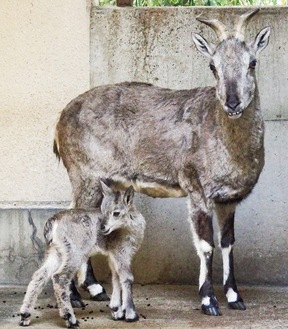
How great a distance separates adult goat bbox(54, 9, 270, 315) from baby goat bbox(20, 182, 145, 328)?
682 mm

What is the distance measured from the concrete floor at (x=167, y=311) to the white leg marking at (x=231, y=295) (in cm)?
8

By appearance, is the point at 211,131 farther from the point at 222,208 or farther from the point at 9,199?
the point at 9,199

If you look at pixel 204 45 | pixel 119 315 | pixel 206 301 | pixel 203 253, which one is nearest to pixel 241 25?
pixel 204 45

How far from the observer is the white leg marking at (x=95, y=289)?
29.9 feet

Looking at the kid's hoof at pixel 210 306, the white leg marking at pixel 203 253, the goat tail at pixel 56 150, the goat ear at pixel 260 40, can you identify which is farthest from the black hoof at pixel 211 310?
the goat ear at pixel 260 40

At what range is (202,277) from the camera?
340 inches

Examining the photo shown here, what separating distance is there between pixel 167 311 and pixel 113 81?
235cm

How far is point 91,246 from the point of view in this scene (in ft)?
26.7

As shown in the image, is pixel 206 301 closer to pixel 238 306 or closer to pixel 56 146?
pixel 238 306

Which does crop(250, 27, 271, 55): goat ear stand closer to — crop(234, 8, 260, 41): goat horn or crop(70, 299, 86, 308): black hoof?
crop(234, 8, 260, 41): goat horn

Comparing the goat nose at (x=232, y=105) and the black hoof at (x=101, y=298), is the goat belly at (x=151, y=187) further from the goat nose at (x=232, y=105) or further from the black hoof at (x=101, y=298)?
the goat nose at (x=232, y=105)

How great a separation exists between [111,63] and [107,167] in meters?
1.18

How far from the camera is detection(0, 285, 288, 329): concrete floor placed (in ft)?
26.5

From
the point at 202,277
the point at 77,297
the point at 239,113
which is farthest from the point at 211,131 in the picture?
the point at 77,297
